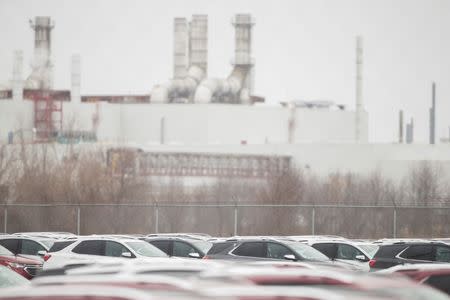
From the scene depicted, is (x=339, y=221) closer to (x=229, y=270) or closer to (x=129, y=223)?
(x=129, y=223)

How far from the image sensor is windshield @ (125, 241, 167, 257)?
23281 millimetres

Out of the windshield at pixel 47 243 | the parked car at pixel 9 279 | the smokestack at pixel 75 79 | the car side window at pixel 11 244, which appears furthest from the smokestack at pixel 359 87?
the parked car at pixel 9 279

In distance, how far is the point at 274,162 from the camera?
99.2 metres

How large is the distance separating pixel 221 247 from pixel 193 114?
88912 millimetres

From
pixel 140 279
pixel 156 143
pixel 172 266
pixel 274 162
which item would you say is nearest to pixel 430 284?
pixel 172 266

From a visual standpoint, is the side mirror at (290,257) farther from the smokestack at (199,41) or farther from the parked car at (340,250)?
the smokestack at (199,41)

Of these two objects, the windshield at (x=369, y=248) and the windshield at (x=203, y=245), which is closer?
the windshield at (x=203, y=245)

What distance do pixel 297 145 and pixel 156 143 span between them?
15759 mm

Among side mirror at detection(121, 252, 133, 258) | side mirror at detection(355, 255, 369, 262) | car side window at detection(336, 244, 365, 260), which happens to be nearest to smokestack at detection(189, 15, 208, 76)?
car side window at detection(336, 244, 365, 260)

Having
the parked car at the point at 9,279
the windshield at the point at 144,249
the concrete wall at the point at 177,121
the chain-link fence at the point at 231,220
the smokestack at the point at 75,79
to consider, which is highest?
the smokestack at the point at 75,79

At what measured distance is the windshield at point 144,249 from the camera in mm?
23281

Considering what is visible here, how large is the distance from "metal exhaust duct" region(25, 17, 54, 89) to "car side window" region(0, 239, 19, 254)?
90.6 m

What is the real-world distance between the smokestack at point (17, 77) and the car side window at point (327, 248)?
287 feet

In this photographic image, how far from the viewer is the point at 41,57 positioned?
12125cm
